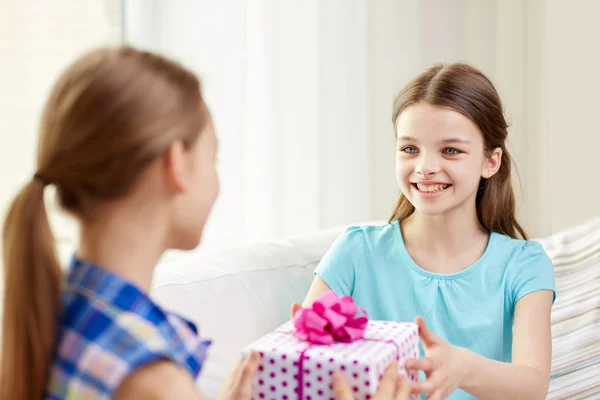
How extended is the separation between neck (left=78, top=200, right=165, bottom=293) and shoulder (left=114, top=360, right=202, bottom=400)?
4.5 inches

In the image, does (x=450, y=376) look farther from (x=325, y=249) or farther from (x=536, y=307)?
(x=325, y=249)

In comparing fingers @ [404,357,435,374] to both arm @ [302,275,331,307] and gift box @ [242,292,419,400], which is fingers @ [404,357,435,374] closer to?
gift box @ [242,292,419,400]

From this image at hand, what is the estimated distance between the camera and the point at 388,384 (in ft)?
3.34

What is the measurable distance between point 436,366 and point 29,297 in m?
0.58

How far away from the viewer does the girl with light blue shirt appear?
4.74 feet

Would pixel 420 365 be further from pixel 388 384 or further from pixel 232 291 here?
pixel 232 291

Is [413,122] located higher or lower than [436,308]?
higher

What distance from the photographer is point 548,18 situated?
282 centimetres

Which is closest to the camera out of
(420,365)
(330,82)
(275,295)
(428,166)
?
(420,365)

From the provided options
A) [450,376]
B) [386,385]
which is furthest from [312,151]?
[386,385]

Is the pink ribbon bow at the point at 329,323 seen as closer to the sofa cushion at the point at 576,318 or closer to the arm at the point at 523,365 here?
the arm at the point at 523,365

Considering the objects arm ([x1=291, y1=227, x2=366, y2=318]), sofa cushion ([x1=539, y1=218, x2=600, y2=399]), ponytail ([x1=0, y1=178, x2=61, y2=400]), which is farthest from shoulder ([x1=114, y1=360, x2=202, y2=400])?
sofa cushion ([x1=539, y1=218, x2=600, y2=399])

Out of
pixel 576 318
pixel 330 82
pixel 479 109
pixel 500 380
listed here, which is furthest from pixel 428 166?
pixel 330 82

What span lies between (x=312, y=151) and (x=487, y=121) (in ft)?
3.94
